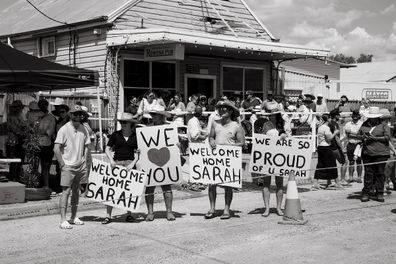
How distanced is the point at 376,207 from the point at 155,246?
198 inches

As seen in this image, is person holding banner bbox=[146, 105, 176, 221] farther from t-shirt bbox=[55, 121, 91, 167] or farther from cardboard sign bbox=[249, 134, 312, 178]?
cardboard sign bbox=[249, 134, 312, 178]

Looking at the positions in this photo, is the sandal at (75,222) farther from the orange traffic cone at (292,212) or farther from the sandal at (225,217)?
the orange traffic cone at (292,212)

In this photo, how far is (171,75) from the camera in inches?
782

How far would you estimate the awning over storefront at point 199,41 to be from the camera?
53.6ft

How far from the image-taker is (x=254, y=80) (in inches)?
904

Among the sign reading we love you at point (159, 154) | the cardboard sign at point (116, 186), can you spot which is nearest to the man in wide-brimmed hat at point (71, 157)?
the cardboard sign at point (116, 186)

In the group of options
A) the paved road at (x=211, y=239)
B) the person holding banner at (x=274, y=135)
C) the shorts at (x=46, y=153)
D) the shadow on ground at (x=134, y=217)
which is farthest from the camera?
the shorts at (x=46, y=153)

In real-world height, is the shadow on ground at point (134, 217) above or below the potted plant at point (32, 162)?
below

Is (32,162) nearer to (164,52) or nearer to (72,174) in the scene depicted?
(72,174)

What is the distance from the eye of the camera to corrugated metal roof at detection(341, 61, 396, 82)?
50156 mm

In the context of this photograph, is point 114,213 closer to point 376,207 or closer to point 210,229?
point 210,229

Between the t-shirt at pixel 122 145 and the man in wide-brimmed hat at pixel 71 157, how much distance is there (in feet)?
1.39

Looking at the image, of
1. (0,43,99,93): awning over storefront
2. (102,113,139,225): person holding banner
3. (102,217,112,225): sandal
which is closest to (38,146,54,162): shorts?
(0,43,99,93): awning over storefront

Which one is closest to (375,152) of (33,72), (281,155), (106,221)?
(281,155)
